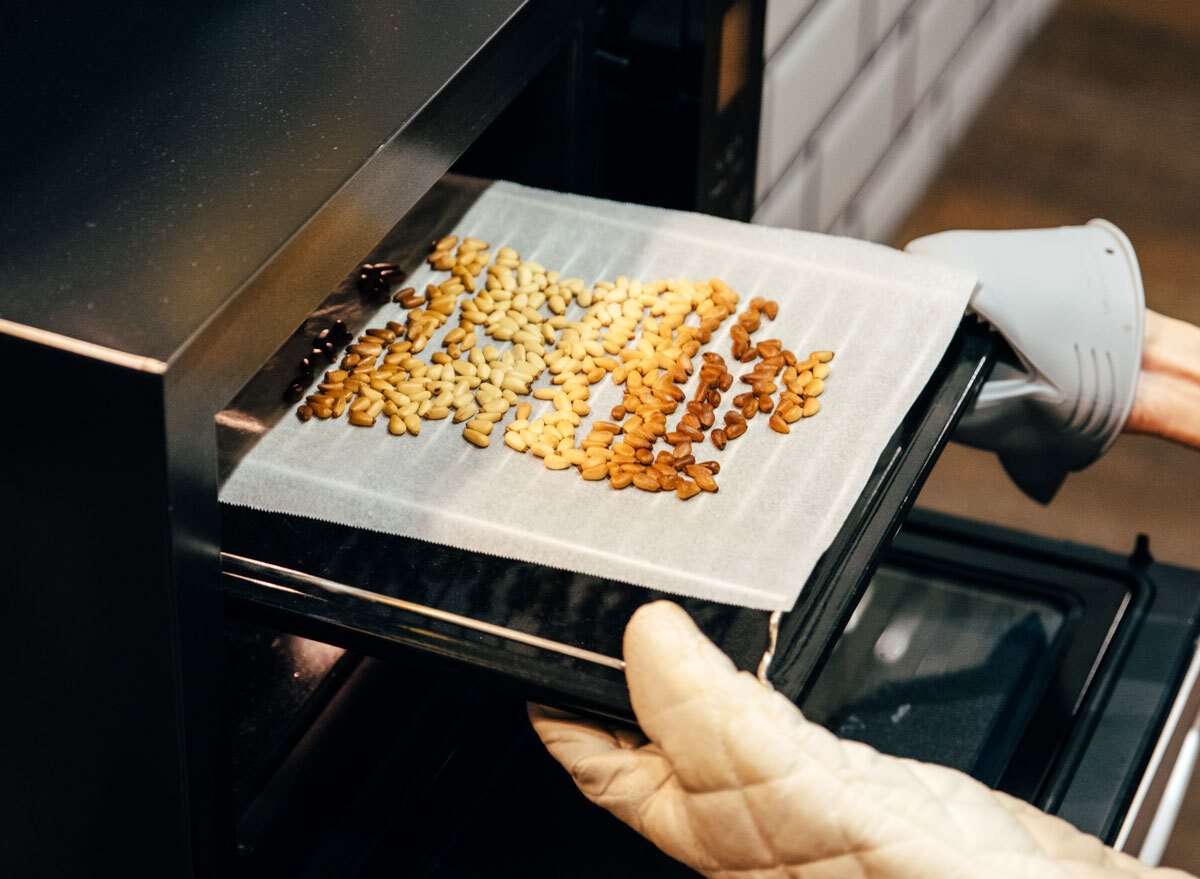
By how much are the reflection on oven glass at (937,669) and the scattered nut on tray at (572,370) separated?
0.30 m

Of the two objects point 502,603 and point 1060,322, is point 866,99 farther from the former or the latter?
point 502,603

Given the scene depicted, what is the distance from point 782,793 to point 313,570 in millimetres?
300

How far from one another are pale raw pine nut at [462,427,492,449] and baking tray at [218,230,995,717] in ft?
0.36

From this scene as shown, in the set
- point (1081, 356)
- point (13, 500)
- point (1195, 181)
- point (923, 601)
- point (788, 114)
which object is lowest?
point (1195, 181)

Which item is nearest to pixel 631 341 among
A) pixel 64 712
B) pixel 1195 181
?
pixel 64 712

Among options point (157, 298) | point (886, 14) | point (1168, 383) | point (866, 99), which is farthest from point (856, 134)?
point (157, 298)

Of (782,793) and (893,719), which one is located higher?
(782,793)

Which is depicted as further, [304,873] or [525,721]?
[525,721]

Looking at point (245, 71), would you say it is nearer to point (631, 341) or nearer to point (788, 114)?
point (631, 341)

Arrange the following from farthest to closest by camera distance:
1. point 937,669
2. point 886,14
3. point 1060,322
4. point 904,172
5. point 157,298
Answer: point 904,172, point 886,14, point 937,669, point 1060,322, point 157,298

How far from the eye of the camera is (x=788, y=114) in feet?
5.84

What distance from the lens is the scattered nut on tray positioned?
0.95 metres

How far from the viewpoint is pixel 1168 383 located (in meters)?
1.18

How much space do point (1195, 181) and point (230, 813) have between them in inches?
103
